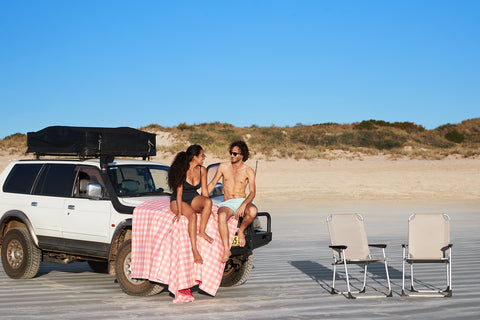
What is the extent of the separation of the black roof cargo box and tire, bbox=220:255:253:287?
2443 mm

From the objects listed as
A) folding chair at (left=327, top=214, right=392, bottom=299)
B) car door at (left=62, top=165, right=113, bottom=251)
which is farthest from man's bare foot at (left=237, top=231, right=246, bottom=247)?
car door at (left=62, top=165, right=113, bottom=251)

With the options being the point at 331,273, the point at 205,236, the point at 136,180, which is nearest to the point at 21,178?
the point at 136,180

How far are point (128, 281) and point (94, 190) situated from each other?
1.35 metres

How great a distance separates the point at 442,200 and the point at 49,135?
75.4ft

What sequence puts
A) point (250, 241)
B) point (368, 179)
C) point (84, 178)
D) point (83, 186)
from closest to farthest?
point (250, 241), point (83, 186), point (84, 178), point (368, 179)

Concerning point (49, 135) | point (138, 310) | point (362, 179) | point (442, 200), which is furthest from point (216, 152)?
point (138, 310)

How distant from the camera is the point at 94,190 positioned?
969 cm

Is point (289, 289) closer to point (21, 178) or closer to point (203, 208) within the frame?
point (203, 208)

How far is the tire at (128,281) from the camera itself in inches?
360

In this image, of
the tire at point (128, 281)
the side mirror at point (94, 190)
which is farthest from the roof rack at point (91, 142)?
the tire at point (128, 281)

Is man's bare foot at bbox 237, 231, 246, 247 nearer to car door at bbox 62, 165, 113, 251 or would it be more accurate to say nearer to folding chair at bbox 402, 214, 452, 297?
car door at bbox 62, 165, 113, 251

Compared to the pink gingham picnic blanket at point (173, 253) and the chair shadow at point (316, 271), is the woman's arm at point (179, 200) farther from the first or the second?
the chair shadow at point (316, 271)

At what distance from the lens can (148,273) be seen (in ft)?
29.2

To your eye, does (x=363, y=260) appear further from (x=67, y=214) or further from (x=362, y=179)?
(x=362, y=179)
